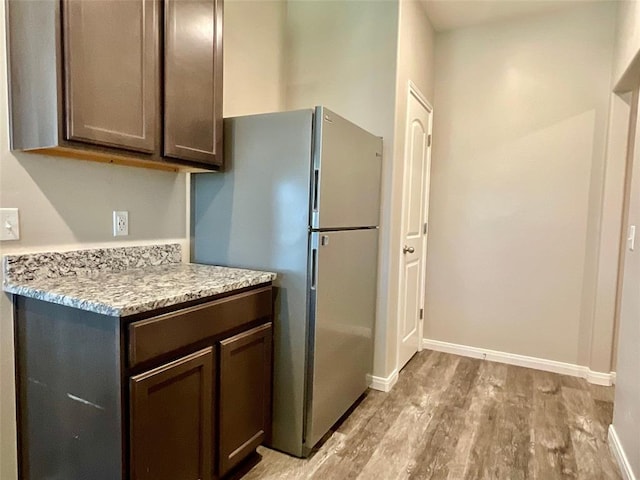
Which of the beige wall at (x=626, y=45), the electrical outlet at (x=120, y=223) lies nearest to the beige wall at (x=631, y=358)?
the beige wall at (x=626, y=45)

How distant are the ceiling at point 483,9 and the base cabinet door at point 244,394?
267 centimetres

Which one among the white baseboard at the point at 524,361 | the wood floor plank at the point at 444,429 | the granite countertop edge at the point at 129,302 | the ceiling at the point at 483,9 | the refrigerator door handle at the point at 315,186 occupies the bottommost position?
the wood floor plank at the point at 444,429

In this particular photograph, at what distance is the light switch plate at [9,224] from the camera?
1.41 metres

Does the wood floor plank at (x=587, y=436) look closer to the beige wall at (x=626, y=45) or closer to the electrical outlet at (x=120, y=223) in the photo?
the beige wall at (x=626, y=45)

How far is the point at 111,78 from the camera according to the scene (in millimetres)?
1412

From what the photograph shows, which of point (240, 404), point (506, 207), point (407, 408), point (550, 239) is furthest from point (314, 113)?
point (550, 239)

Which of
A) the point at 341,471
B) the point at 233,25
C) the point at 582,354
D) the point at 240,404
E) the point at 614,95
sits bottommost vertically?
the point at 341,471

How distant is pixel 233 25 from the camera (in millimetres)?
2361

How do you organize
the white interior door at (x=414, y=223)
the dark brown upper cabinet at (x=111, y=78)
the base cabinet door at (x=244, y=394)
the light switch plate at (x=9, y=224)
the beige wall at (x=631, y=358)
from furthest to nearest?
the white interior door at (x=414, y=223) → the beige wall at (x=631, y=358) → the base cabinet door at (x=244, y=394) → the light switch plate at (x=9, y=224) → the dark brown upper cabinet at (x=111, y=78)

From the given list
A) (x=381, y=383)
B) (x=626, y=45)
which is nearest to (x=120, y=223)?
(x=381, y=383)

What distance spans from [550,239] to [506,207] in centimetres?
40

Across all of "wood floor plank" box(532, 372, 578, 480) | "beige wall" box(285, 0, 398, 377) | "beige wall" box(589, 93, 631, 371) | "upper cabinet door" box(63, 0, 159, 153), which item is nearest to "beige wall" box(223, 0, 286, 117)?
"beige wall" box(285, 0, 398, 377)

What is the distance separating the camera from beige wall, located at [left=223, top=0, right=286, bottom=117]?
2.36 meters

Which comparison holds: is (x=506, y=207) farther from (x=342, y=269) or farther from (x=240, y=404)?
(x=240, y=404)
